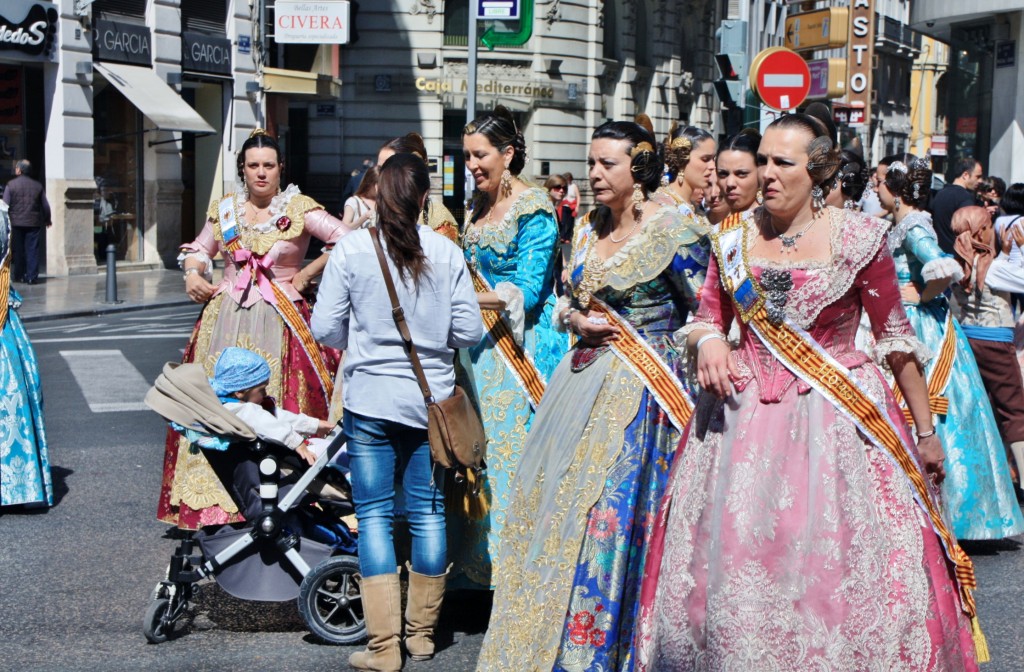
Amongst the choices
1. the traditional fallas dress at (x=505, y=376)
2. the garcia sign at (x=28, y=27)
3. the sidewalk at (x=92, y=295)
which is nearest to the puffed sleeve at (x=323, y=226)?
the traditional fallas dress at (x=505, y=376)

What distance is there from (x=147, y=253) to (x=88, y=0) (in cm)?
475

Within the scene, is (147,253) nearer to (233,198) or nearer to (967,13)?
(967,13)

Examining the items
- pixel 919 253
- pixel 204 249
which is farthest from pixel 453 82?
pixel 919 253

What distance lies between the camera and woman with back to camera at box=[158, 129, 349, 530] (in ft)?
22.5

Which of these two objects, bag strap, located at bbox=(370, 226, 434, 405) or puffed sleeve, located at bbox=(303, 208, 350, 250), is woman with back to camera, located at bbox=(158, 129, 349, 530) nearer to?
puffed sleeve, located at bbox=(303, 208, 350, 250)

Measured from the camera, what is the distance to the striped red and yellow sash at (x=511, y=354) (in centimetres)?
562

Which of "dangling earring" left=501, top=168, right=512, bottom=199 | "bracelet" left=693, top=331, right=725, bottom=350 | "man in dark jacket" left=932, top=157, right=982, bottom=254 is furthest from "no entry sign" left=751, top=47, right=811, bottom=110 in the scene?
"bracelet" left=693, top=331, right=725, bottom=350

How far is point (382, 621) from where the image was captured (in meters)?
5.09

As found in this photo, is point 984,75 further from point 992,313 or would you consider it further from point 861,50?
point 861,50

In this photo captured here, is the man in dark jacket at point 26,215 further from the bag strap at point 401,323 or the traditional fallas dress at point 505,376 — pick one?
the bag strap at point 401,323

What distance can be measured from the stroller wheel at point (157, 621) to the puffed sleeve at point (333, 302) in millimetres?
1218

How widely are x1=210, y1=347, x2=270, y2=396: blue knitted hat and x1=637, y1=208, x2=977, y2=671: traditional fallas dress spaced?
2029mm

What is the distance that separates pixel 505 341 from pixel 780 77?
8.35 metres

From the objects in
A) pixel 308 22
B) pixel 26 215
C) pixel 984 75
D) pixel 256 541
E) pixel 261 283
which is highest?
pixel 308 22
